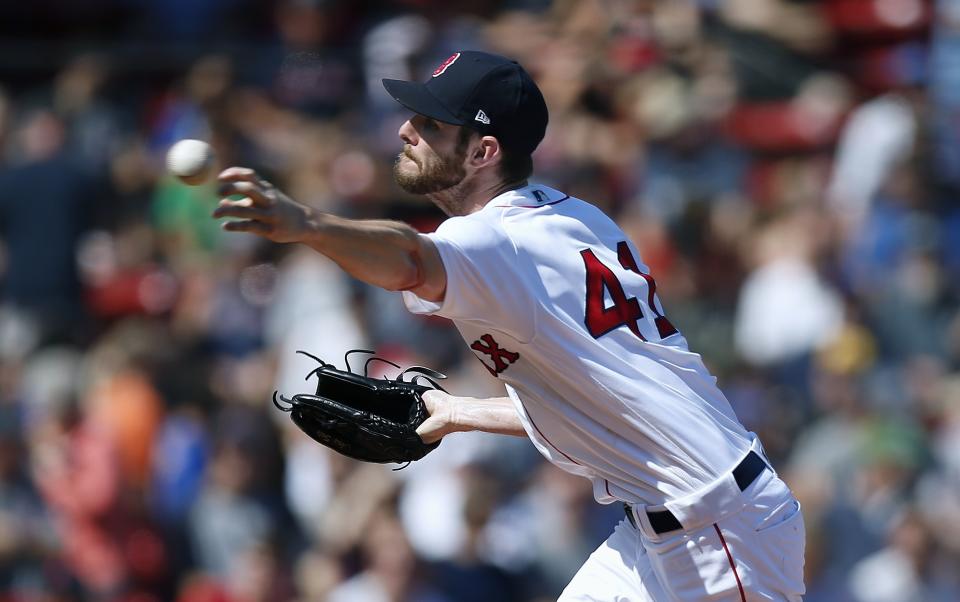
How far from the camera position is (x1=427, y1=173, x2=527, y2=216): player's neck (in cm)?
425

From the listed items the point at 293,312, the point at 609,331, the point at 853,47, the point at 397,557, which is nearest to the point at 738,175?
the point at 853,47

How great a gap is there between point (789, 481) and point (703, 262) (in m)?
1.77

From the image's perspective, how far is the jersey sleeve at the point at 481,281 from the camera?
3746mm

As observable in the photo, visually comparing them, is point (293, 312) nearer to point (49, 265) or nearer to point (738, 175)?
point (49, 265)

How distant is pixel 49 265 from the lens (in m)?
10.1

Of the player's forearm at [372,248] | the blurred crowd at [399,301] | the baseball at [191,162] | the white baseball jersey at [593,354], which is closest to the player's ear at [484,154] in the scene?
the white baseball jersey at [593,354]

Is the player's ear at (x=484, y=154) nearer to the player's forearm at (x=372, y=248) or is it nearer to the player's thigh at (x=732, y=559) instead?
the player's forearm at (x=372, y=248)

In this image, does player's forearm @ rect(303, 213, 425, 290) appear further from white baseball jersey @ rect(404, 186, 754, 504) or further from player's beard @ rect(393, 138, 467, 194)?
player's beard @ rect(393, 138, 467, 194)

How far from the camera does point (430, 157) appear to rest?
4254mm

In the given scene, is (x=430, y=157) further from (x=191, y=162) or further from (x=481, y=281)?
(x=191, y=162)

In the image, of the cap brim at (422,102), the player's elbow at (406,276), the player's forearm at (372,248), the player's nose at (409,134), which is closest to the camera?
the player's forearm at (372,248)

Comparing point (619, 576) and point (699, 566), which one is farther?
point (619, 576)

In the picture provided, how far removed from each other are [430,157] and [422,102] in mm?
153


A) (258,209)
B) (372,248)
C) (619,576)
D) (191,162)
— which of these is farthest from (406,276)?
(619,576)
